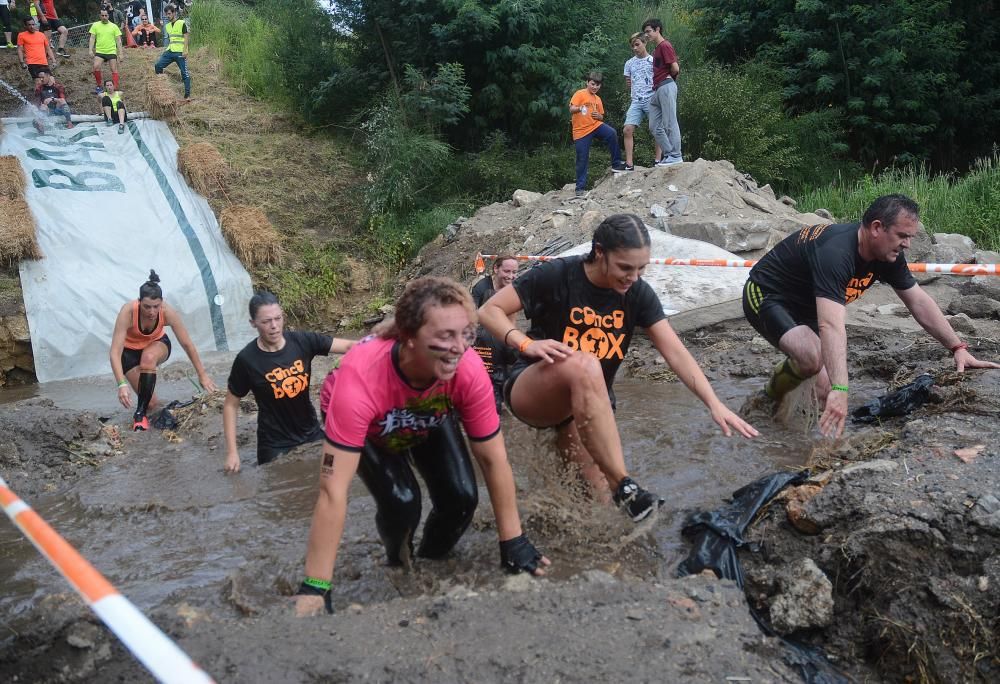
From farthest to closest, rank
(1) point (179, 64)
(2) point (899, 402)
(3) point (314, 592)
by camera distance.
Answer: (1) point (179, 64), (2) point (899, 402), (3) point (314, 592)

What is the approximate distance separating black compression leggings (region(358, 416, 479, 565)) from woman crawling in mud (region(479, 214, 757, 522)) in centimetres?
59

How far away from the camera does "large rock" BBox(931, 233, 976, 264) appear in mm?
9000

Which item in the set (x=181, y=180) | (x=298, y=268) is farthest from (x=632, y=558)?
(x=181, y=180)

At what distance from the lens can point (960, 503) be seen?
10.2 ft

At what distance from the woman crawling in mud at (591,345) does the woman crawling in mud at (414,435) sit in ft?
1.98

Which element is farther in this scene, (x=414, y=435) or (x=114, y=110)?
(x=114, y=110)

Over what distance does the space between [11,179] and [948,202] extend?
42.8 feet

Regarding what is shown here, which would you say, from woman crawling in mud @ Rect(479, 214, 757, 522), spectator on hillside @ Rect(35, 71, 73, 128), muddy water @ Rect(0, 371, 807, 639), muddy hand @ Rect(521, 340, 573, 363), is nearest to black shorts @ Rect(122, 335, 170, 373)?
muddy water @ Rect(0, 371, 807, 639)

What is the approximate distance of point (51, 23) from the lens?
61.0 feet

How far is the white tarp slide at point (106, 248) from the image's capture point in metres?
10.2

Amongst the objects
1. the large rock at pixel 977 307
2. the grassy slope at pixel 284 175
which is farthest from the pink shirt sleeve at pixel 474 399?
the grassy slope at pixel 284 175

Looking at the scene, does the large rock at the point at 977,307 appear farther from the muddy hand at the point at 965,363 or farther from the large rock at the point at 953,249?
the muddy hand at the point at 965,363

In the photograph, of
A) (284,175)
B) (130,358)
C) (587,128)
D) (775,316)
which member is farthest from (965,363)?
(284,175)

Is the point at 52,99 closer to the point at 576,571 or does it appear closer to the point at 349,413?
the point at 349,413
